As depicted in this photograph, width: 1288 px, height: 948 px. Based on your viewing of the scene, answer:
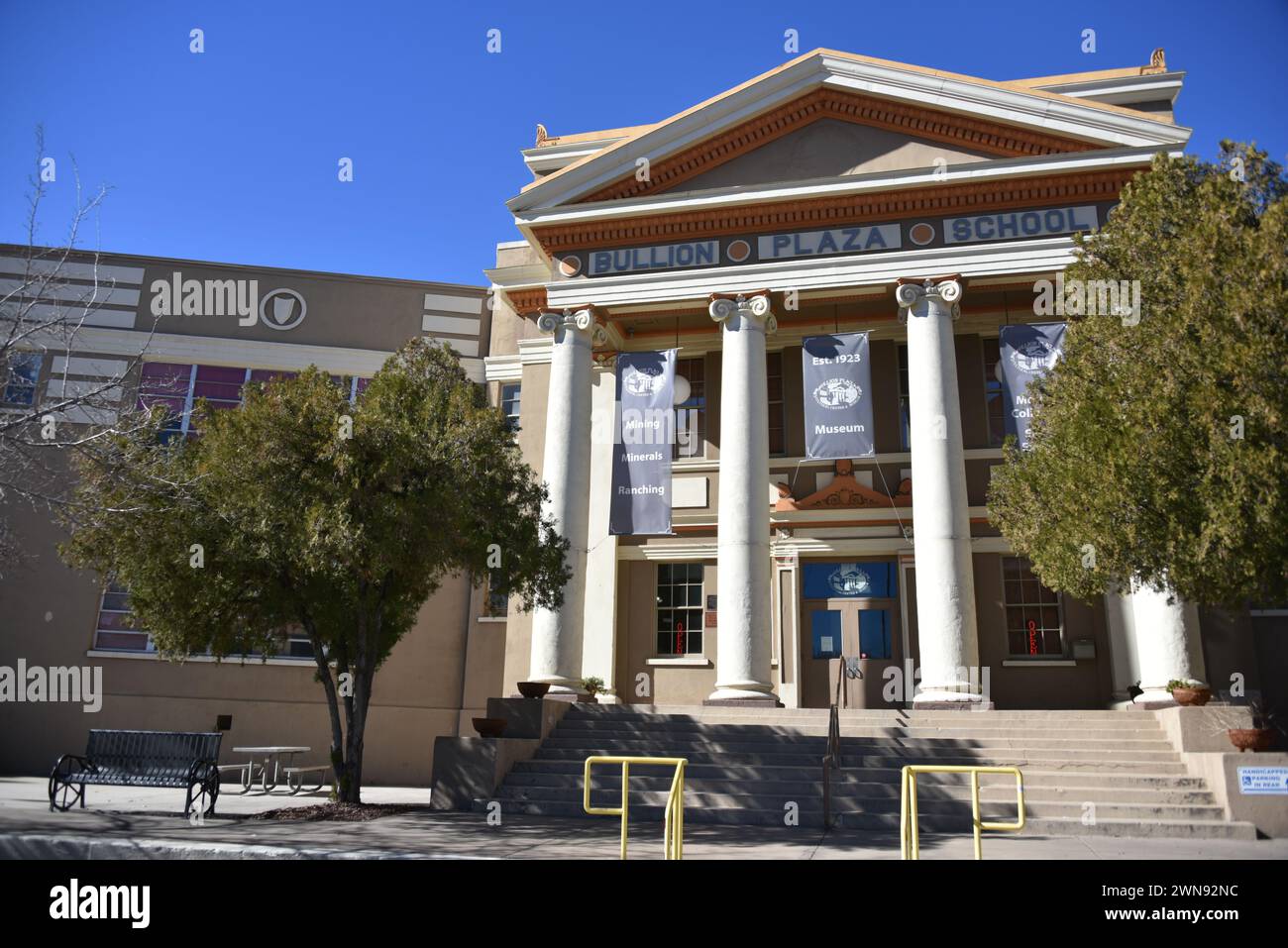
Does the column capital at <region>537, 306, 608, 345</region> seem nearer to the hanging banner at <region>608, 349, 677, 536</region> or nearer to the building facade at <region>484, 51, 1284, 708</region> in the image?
the building facade at <region>484, 51, 1284, 708</region>

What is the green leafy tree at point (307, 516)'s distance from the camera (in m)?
12.5

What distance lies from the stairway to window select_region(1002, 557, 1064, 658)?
4.24m

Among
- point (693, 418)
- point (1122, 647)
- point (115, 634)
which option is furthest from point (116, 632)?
point (1122, 647)

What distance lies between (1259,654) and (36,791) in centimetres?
2276

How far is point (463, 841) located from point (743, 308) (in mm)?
12012

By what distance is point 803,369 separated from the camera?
20219 millimetres

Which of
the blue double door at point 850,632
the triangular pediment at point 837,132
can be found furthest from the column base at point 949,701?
the triangular pediment at point 837,132

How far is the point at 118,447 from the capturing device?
39.0ft

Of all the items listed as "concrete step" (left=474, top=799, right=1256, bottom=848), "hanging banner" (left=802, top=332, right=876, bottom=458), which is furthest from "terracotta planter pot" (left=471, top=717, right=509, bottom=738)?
"hanging banner" (left=802, top=332, right=876, bottom=458)

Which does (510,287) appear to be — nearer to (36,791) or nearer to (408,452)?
(408,452)

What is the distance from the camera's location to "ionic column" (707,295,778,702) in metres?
17.0

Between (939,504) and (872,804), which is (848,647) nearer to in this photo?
(939,504)

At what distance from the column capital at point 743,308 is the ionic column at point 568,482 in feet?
8.65
